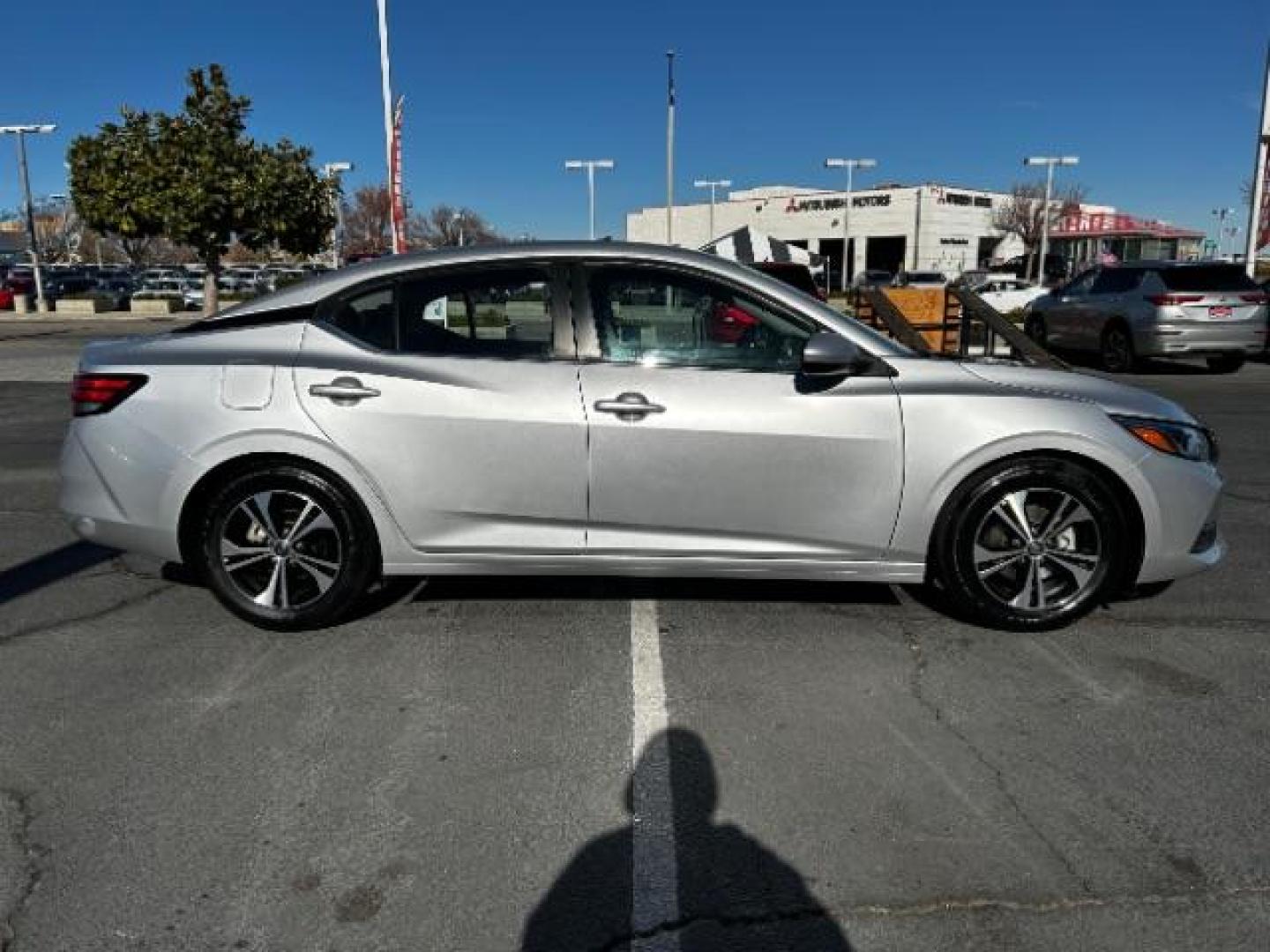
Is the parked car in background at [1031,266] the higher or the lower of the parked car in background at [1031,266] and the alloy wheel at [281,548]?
the higher

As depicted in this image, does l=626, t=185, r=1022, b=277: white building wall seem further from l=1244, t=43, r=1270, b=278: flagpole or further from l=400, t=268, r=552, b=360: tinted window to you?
l=400, t=268, r=552, b=360: tinted window

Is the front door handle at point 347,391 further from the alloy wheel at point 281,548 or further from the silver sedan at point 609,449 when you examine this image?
the alloy wheel at point 281,548

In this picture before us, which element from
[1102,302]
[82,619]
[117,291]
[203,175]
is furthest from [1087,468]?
[117,291]

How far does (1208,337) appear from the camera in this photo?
13070 mm

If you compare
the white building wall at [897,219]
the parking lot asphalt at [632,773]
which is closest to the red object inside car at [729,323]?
the parking lot asphalt at [632,773]

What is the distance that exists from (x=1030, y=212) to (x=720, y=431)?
74335 millimetres

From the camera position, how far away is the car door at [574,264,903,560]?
12.0ft

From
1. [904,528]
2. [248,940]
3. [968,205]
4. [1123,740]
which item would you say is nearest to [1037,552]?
[904,528]

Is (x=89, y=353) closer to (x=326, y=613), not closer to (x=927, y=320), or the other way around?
(x=326, y=613)

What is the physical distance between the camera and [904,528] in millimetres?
A: 3758

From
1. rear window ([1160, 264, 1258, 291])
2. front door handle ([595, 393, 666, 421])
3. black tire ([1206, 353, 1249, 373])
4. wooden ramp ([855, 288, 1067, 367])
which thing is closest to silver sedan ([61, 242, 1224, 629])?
front door handle ([595, 393, 666, 421])

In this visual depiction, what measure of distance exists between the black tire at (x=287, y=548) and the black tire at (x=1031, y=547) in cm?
237

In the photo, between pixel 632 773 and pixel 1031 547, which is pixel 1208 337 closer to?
pixel 1031 547

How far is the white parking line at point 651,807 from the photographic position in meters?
2.24
